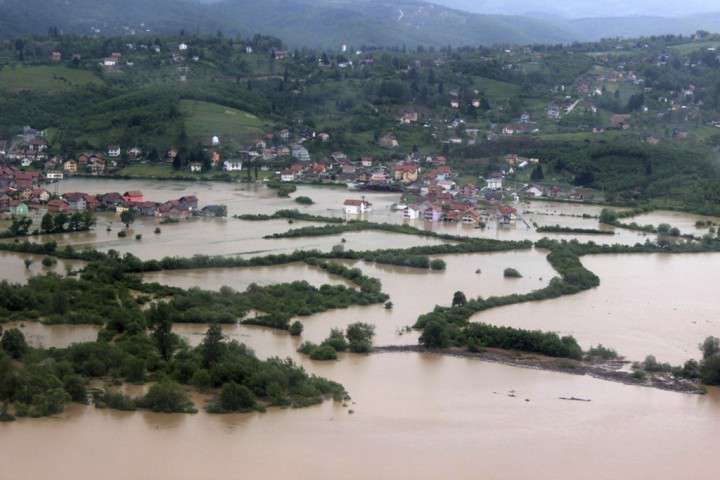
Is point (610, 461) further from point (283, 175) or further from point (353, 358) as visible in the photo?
point (283, 175)

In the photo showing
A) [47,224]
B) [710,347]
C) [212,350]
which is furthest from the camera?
[47,224]

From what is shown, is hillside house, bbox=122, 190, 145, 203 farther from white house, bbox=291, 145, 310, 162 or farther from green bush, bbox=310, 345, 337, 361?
green bush, bbox=310, 345, 337, 361

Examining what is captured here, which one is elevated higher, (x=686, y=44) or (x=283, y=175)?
(x=686, y=44)

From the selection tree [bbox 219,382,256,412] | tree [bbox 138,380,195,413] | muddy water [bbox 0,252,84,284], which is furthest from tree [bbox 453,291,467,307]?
muddy water [bbox 0,252,84,284]

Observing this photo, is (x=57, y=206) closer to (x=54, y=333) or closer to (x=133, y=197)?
(x=133, y=197)

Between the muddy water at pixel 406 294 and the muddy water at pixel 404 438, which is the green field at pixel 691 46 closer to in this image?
the muddy water at pixel 406 294

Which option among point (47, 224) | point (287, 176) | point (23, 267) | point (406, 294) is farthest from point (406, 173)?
point (23, 267)

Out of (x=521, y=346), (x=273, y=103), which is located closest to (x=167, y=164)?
(x=273, y=103)
